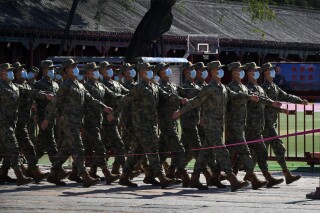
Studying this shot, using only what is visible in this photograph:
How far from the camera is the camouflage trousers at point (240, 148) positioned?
17406mm

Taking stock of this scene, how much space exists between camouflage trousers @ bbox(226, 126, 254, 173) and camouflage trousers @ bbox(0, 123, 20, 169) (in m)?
3.12

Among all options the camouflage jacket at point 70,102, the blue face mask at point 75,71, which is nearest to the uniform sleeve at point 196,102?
the camouflage jacket at point 70,102

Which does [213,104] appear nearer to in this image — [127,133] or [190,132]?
[190,132]

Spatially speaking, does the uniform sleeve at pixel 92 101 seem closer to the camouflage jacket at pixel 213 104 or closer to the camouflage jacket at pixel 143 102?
the camouflage jacket at pixel 143 102

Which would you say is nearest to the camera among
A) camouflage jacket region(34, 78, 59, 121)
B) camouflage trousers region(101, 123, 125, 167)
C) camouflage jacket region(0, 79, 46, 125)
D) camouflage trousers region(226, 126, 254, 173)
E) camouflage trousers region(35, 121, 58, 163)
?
Answer: camouflage trousers region(226, 126, 254, 173)

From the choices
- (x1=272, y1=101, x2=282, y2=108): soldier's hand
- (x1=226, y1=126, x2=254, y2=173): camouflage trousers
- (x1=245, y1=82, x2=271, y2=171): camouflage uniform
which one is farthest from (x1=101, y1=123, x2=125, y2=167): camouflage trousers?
(x1=272, y1=101, x2=282, y2=108): soldier's hand

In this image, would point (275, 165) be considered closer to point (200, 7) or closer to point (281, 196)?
point (281, 196)

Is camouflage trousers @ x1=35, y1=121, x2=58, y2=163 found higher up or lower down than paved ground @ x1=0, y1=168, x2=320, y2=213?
higher up

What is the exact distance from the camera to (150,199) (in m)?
16.2

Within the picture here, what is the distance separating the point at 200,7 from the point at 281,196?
48.3 m

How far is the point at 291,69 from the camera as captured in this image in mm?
49344

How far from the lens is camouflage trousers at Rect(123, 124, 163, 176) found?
17.7 m

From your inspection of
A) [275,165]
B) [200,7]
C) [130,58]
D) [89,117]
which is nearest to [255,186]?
[89,117]

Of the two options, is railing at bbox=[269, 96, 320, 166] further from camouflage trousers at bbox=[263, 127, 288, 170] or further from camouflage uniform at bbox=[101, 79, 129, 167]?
camouflage uniform at bbox=[101, 79, 129, 167]
